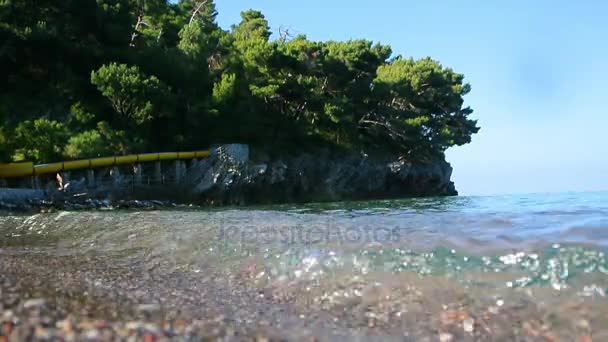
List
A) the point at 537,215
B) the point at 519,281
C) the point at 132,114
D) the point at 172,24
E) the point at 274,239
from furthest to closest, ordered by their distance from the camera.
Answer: the point at 172,24
the point at 132,114
the point at 537,215
the point at 274,239
the point at 519,281

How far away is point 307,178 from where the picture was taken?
33094 millimetres

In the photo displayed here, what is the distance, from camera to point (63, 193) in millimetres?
17859

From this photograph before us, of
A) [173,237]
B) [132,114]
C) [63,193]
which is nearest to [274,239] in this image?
[173,237]

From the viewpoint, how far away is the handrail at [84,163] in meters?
16.5

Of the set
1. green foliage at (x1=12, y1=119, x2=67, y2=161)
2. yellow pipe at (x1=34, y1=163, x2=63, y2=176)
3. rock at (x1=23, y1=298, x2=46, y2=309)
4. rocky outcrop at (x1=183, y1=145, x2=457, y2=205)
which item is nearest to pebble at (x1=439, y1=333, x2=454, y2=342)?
rock at (x1=23, y1=298, x2=46, y2=309)

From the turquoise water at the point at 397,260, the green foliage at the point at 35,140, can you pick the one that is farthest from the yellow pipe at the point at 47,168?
the turquoise water at the point at 397,260

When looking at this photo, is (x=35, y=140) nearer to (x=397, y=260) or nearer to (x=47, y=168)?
(x=47, y=168)

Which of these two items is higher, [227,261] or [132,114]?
[132,114]

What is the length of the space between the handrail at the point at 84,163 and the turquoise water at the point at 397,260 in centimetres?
1131

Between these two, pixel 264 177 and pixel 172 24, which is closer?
pixel 264 177

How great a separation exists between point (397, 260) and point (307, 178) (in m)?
28.9

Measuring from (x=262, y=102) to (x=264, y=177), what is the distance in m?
6.45

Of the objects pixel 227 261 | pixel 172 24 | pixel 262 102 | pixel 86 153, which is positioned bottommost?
pixel 227 261

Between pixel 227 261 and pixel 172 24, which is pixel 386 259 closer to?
pixel 227 261
